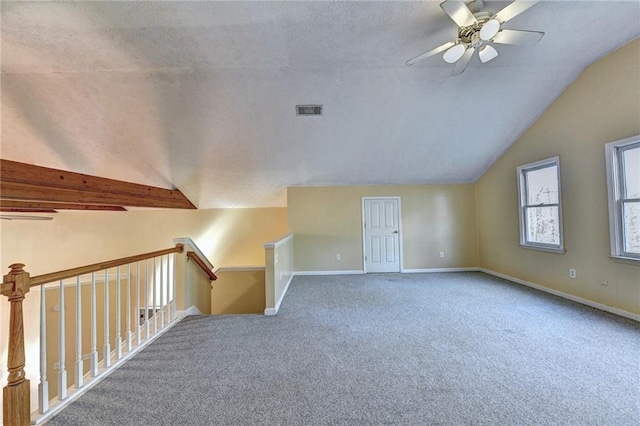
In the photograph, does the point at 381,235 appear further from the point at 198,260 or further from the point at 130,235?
the point at 130,235

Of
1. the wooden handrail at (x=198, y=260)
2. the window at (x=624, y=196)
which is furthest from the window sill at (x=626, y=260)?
the wooden handrail at (x=198, y=260)

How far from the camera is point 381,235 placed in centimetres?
540

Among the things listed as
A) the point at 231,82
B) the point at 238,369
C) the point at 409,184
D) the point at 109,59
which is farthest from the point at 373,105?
the point at 238,369

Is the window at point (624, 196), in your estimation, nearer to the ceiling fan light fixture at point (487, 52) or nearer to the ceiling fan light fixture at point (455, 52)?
the ceiling fan light fixture at point (487, 52)

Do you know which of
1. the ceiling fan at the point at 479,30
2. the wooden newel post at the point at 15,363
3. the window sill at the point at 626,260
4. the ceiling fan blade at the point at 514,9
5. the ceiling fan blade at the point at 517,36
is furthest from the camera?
the window sill at the point at 626,260

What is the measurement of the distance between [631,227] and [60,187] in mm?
6002

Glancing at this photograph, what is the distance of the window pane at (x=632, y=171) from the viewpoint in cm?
274

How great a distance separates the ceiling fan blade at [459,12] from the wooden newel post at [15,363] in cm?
317

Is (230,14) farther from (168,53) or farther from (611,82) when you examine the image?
(611,82)

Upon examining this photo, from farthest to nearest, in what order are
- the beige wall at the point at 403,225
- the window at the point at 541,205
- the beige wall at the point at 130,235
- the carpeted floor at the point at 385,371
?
the beige wall at the point at 403,225
the beige wall at the point at 130,235
the window at the point at 541,205
the carpeted floor at the point at 385,371

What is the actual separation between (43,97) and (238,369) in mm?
4055

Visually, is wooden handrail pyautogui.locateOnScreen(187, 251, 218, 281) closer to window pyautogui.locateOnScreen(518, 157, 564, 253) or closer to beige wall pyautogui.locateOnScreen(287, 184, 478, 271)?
beige wall pyautogui.locateOnScreen(287, 184, 478, 271)

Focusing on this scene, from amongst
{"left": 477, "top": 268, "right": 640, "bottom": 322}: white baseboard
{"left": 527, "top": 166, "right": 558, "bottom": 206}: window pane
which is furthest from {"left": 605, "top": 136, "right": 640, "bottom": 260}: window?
{"left": 527, "top": 166, "right": 558, "bottom": 206}: window pane

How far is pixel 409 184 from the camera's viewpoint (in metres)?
5.43
